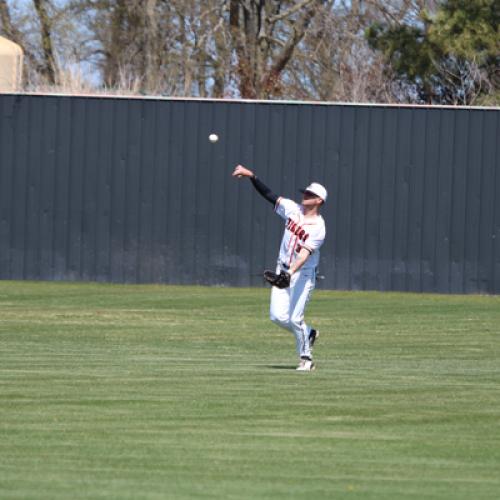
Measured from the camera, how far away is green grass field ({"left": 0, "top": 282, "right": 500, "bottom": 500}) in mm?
8289

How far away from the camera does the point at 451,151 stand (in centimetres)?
2850

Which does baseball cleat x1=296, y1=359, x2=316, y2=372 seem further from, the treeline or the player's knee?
the treeline

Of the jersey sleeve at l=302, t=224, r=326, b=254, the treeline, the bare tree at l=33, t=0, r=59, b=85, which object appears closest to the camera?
the jersey sleeve at l=302, t=224, r=326, b=254

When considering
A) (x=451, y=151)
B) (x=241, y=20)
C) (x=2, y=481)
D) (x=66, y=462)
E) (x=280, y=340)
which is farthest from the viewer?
(x=241, y=20)

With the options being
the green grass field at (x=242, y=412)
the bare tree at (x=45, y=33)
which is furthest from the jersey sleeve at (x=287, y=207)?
the bare tree at (x=45, y=33)

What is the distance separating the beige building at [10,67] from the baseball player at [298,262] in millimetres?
18635

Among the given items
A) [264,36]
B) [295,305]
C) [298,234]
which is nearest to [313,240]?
[298,234]

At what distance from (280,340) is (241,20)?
94.3 ft

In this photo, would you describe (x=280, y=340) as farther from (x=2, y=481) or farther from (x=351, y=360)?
(x=2, y=481)

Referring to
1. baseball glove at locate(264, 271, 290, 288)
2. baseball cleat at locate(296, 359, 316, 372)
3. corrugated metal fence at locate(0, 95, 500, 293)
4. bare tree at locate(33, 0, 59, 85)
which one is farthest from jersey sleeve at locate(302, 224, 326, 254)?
bare tree at locate(33, 0, 59, 85)

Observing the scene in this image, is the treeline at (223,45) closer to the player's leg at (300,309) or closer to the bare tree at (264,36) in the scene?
the bare tree at (264,36)

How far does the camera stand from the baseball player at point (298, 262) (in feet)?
46.8

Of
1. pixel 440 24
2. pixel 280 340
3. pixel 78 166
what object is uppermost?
pixel 440 24

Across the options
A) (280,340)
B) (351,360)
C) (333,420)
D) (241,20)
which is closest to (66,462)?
(333,420)
